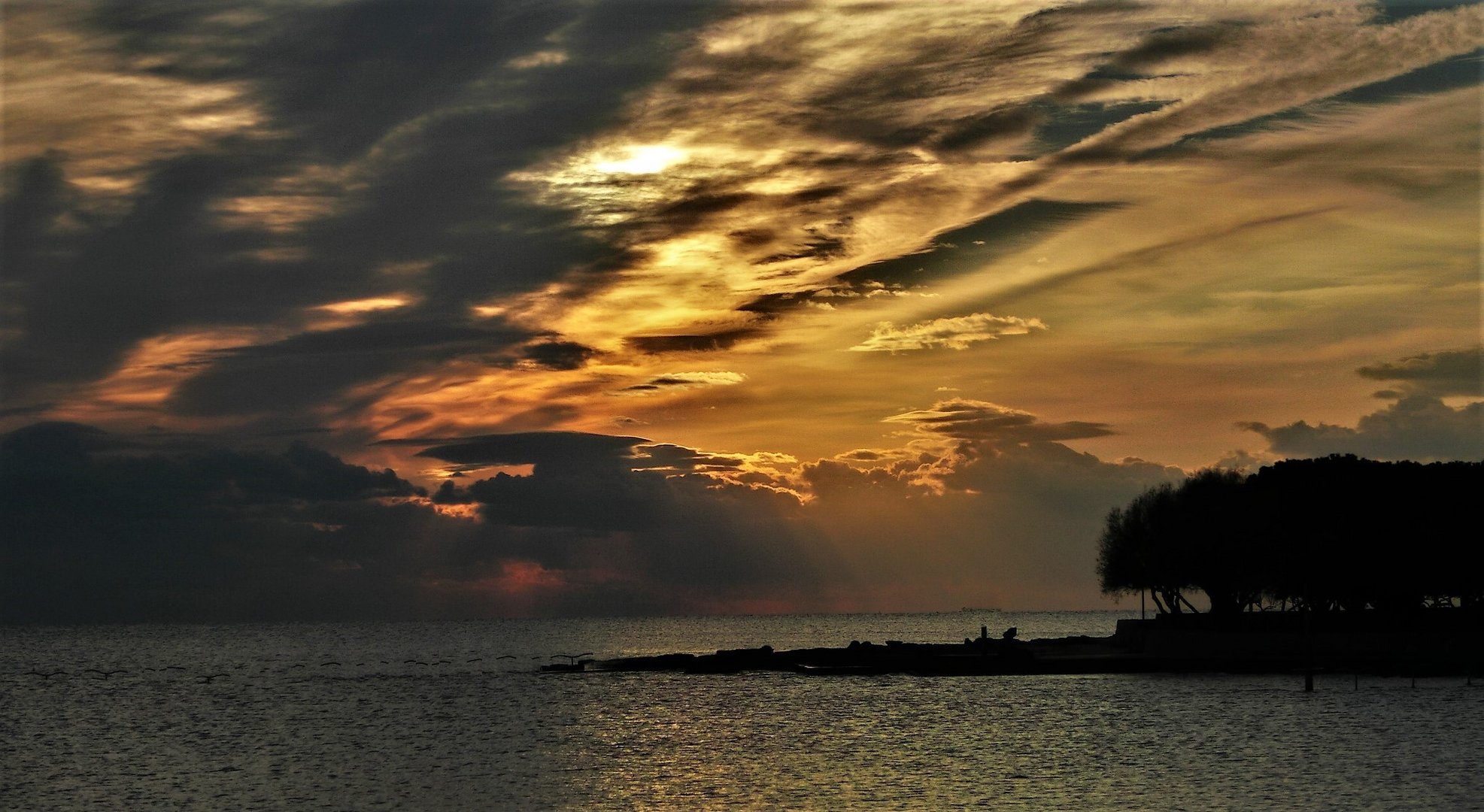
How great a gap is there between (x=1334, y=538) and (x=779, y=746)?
61800mm

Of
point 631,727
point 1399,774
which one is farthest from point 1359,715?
point 631,727

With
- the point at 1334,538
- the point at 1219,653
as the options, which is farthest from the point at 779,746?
the point at 1334,538

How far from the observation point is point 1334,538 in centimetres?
11269

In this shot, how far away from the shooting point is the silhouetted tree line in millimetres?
110375

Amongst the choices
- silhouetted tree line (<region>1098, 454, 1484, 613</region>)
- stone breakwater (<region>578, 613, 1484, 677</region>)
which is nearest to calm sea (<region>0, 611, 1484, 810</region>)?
stone breakwater (<region>578, 613, 1484, 677</region>)

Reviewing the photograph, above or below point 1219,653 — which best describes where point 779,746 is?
below

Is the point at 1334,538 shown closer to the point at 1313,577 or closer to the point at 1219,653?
the point at 1313,577

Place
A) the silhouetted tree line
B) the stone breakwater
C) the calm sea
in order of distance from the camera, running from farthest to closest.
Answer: the silhouetted tree line → the stone breakwater → the calm sea

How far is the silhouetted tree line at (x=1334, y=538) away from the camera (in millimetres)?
110375

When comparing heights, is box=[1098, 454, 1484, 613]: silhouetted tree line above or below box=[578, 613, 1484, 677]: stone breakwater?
above

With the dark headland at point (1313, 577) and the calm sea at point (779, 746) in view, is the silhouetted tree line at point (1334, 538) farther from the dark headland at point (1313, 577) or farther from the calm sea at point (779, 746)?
the calm sea at point (779, 746)

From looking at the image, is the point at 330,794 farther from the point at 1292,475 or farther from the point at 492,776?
the point at 1292,475

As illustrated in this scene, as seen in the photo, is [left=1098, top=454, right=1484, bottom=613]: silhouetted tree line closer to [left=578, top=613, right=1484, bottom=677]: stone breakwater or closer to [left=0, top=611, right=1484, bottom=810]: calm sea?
[left=578, top=613, right=1484, bottom=677]: stone breakwater

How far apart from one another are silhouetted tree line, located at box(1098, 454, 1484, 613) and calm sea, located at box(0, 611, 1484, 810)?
10658 mm
